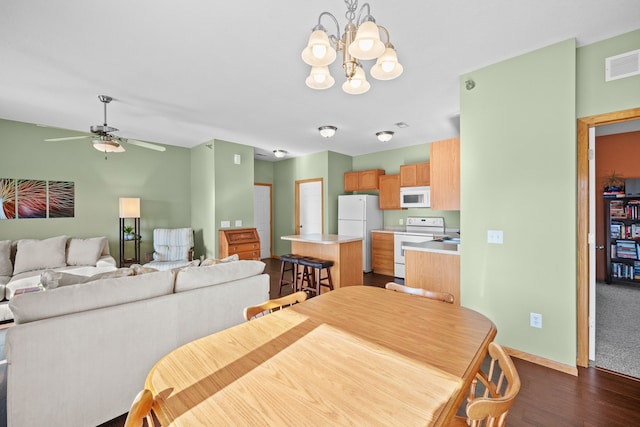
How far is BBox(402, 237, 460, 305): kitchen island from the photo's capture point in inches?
111

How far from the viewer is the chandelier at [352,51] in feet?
3.95

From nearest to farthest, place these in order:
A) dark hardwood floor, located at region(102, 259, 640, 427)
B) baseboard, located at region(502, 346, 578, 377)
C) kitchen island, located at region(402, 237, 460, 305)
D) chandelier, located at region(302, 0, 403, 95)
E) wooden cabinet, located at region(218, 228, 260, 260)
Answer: chandelier, located at region(302, 0, 403, 95) < dark hardwood floor, located at region(102, 259, 640, 427) < baseboard, located at region(502, 346, 578, 377) < kitchen island, located at region(402, 237, 460, 305) < wooden cabinet, located at region(218, 228, 260, 260)

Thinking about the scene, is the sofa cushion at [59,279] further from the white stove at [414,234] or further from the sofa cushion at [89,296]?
the white stove at [414,234]

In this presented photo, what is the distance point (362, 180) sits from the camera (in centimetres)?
584

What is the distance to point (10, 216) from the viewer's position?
3820mm

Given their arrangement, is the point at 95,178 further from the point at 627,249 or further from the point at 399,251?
the point at 627,249

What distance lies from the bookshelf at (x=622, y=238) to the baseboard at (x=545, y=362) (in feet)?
12.0

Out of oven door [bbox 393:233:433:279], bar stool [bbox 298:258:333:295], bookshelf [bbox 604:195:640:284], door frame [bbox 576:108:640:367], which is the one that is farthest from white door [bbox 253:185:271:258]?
bookshelf [bbox 604:195:640:284]

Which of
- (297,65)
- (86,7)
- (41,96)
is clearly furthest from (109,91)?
(297,65)

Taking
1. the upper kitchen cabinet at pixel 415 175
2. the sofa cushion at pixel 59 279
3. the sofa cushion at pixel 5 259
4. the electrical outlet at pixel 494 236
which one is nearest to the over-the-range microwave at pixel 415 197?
the upper kitchen cabinet at pixel 415 175

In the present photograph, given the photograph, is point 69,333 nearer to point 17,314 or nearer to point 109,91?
point 17,314

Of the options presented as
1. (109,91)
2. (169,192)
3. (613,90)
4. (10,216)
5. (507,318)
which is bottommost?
(507,318)

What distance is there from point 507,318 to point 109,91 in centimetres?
453

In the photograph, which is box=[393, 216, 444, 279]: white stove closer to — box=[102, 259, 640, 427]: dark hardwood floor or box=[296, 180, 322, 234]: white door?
box=[296, 180, 322, 234]: white door
